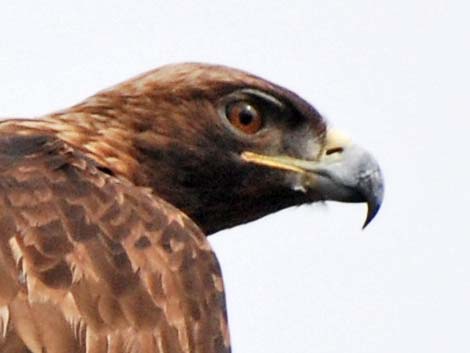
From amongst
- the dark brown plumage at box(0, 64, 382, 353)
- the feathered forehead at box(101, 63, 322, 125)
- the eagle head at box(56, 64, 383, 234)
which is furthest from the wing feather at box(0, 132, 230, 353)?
the feathered forehead at box(101, 63, 322, 125)

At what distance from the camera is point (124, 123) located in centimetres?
1402

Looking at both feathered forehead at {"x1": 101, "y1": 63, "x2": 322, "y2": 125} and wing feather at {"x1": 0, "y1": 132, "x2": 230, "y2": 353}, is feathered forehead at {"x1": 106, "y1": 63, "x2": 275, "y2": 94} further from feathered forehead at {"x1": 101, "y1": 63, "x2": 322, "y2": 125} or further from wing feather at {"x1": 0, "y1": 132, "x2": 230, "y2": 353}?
wing feather at {"x1": 0, "y1": 132, "x2": 230, "y2": 353}

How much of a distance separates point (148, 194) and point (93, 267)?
0.86m

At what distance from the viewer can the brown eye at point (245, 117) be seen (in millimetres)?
14125

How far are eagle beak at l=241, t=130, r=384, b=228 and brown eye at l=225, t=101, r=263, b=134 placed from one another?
0.12 metres

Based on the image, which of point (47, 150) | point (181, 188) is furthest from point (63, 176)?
point (181, 188)

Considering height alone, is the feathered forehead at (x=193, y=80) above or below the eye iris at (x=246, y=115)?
above

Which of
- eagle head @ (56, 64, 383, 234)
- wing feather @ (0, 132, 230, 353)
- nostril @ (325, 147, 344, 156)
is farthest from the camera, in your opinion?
nostril @ (325, 147, 344, 156)

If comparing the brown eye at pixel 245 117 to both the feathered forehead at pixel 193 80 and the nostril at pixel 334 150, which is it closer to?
the feathered forehead at pixel 193 80

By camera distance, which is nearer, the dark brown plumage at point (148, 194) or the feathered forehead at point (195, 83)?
the dark brown plumage at point (148, 194)

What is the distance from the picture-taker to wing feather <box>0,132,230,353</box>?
1238 centimetres

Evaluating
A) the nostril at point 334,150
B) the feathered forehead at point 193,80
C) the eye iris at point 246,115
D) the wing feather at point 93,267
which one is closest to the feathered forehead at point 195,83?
the feathered forehead at point 193,80

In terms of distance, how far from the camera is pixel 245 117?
14133mm

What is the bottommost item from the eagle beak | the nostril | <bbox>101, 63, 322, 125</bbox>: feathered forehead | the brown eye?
the eagle beak
